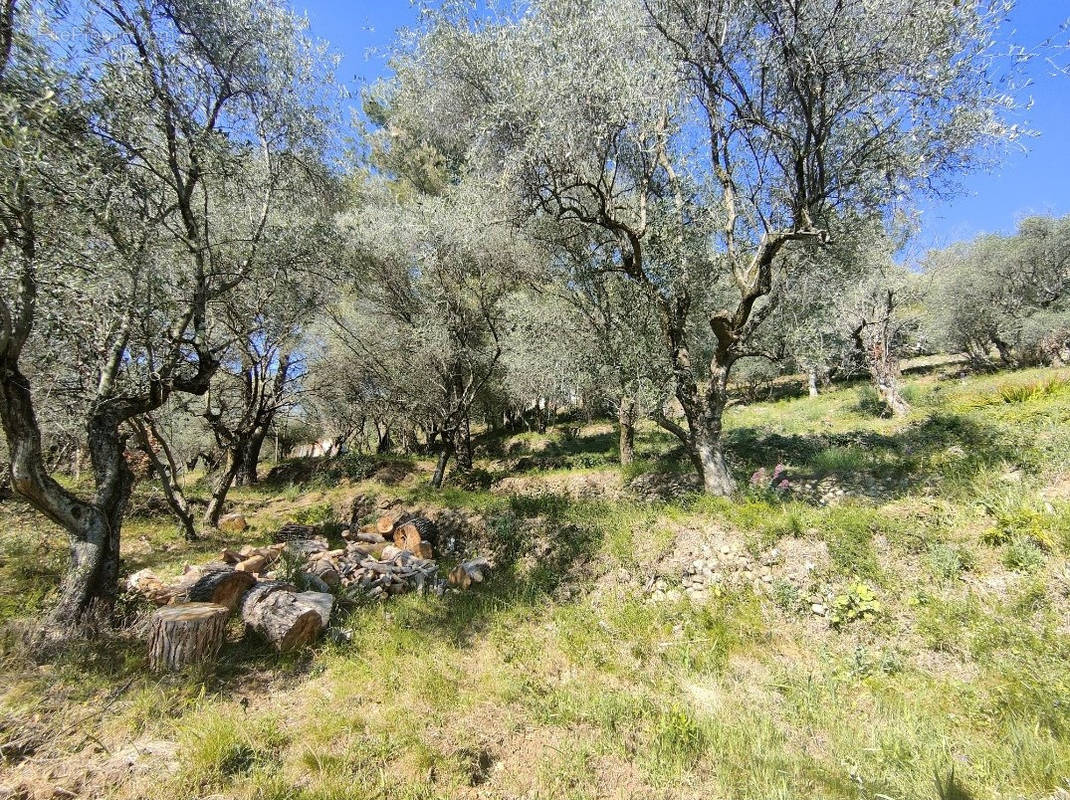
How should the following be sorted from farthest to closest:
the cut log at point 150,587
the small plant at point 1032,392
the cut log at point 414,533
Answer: the small plant at point 1032,392 → the cut log at point 414,533 → the cut log at point 150,587

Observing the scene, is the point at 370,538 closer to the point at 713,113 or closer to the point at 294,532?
the point at 294,532

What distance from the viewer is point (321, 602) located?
267 inches

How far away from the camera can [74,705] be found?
4625mm

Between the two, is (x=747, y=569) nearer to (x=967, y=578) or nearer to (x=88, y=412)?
(x=967, y=578)

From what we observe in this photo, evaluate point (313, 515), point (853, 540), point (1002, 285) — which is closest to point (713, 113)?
point (853, 540)

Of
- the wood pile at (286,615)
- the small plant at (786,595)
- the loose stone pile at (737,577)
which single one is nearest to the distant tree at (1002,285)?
the loose stone pile at (737,577)

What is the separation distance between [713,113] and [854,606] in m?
9.39

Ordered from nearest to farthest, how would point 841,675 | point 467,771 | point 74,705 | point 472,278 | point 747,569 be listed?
point 467,771, point 74,705, point 841,675, point 747,569, point 472,278

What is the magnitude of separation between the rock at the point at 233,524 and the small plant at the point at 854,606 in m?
14.6

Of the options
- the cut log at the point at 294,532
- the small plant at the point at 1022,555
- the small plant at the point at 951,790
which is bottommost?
the small plant at the point at 951,790

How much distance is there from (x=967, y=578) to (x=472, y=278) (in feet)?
53.6

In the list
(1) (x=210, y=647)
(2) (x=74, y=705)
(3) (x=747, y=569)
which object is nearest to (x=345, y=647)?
(1) (x=210, y=647)

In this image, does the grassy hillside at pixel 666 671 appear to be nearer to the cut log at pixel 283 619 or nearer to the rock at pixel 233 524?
the cut log at pixel 283 619

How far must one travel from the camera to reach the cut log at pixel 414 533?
35.2 feet
